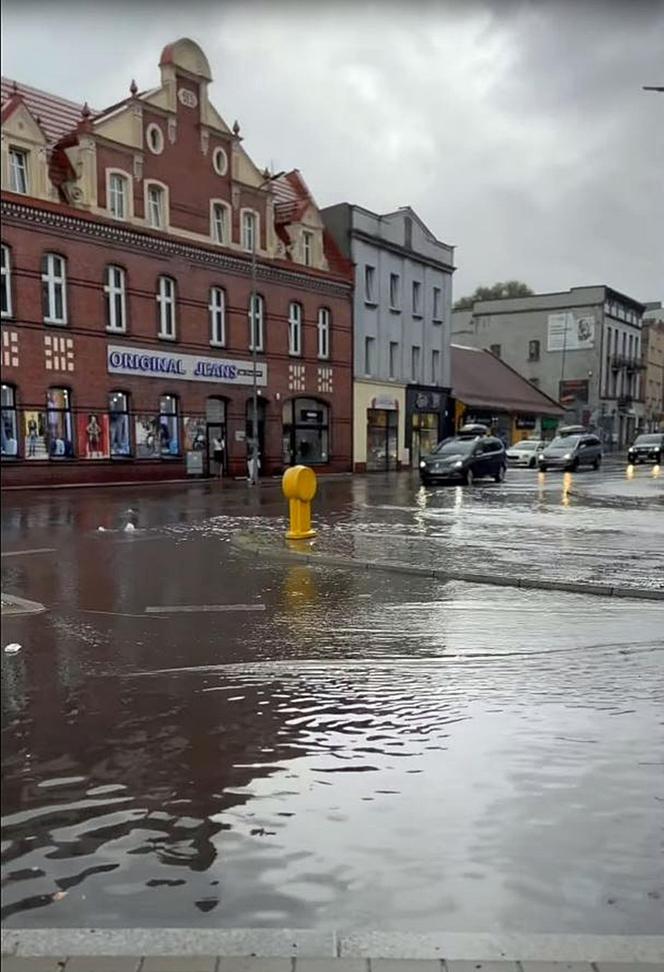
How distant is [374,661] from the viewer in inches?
232

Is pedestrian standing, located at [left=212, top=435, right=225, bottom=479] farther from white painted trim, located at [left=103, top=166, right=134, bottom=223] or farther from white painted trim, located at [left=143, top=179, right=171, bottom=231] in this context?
white painted trim, located at [left=103, top=166, right=134, bottom=223]

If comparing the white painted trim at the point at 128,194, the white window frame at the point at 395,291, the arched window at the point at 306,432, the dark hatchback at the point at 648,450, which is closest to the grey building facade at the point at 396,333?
the white window frame at the point at 395,291

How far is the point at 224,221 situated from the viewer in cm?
2941

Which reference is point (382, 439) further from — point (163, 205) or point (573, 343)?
point (573, 343)

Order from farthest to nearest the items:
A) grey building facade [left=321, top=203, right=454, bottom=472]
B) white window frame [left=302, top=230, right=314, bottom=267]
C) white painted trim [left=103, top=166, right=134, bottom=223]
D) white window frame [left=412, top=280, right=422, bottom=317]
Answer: white window frame [left=412, top=280, right=422, bottom=317]
grey building facade [left=321, top=203, right=454, bottom=472]
white window frame [left=302, top=230, right=314, bottom=267]
white painted trim [left=103, top=166, right=134, bottom=223]

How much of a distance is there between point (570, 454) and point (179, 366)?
61.1 ft

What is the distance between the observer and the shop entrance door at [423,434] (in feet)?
135

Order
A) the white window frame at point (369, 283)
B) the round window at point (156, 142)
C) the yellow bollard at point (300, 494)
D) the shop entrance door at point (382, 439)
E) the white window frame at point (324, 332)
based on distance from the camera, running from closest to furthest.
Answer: the yellow bollard at point (300, 494) → the round window at point (156, 142) → the white window frame at point (324, 332) → the white window frame at point (369, 283) → the shop entrance door at point (382, 439)

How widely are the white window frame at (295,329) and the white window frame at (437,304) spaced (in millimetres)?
10916

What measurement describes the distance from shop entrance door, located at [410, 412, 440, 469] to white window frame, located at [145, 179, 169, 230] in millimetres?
17848

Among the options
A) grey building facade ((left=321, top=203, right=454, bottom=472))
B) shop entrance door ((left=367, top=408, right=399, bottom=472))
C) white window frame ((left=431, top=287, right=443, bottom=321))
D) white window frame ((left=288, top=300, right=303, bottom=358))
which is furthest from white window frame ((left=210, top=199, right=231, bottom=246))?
white window frame ((left=431, top=287, right=443, bottom=321))

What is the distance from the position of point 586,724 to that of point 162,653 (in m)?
3.26

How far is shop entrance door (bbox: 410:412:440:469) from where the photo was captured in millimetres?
41031

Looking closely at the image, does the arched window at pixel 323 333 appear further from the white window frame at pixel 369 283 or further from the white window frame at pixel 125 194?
the white window frame at pixel 125 194
